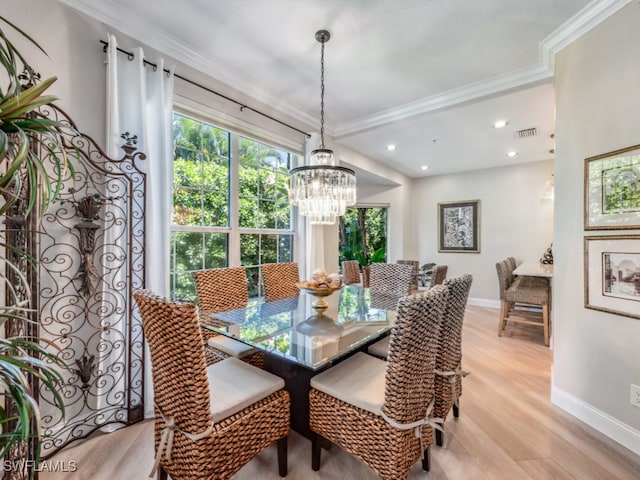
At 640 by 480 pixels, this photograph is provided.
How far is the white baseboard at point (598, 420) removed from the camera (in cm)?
177

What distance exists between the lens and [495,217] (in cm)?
553

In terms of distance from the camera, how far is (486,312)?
504cm

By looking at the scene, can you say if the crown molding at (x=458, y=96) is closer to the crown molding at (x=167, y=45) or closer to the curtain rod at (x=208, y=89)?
the curtain rod at (x=208, y=89)

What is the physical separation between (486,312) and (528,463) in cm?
376

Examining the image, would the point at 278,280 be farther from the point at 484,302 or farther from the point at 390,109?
the point at 484,302

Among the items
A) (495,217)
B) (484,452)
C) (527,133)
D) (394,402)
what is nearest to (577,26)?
(527,133)

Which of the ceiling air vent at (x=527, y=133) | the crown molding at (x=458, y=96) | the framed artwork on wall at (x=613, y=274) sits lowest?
the framed artwork on wall at (x=613, y=274)

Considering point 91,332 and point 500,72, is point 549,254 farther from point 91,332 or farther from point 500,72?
point 91,332

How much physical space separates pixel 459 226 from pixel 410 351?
17.4 ft

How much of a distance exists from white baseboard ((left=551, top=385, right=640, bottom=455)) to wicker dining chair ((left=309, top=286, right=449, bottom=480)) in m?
1.30

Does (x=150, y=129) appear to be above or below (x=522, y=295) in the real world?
above

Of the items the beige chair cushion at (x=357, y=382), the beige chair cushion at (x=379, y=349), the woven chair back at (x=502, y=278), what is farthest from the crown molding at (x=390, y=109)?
the beige chair cushion at (x=357, y=382)

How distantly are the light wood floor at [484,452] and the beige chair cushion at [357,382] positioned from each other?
1.66 ft

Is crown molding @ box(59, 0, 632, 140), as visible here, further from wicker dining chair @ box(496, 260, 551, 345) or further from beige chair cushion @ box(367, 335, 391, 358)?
beige chair cushion @ box(367, 335, 391, 358)
